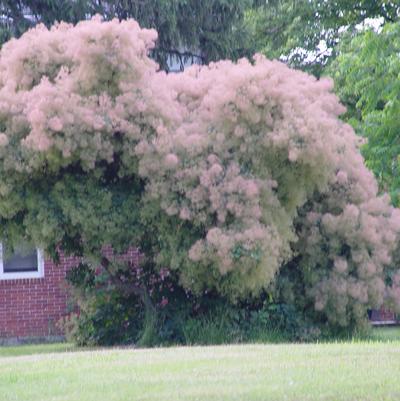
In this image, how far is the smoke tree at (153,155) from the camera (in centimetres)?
1661

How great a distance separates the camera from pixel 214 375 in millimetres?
11227

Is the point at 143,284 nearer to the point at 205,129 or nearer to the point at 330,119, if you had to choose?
the point at 205,129

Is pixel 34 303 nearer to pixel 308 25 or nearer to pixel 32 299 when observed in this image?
pixel 32 299

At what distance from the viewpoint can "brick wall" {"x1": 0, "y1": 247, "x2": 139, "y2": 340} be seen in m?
23.2

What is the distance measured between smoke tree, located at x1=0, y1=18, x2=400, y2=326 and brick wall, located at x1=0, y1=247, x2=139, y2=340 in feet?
17.7

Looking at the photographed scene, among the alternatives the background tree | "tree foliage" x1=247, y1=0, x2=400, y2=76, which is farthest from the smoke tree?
"tree foliage" x1=247, y1=0, x2=400, y2=76

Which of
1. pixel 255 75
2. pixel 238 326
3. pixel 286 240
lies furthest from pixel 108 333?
pixel 255 75

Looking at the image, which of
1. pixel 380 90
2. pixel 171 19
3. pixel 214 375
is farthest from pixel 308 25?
pixel 214 375

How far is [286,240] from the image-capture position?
17.6 metres

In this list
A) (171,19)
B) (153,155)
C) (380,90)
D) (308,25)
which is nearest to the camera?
(153,155)

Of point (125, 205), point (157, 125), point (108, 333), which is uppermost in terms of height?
point (157, 125)

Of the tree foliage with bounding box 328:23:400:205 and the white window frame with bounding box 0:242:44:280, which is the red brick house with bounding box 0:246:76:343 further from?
the tree foliage with bounding box 328:23:400:205

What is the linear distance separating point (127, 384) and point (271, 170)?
23.7ft

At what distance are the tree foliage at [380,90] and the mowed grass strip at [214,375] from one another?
7.14 meters
